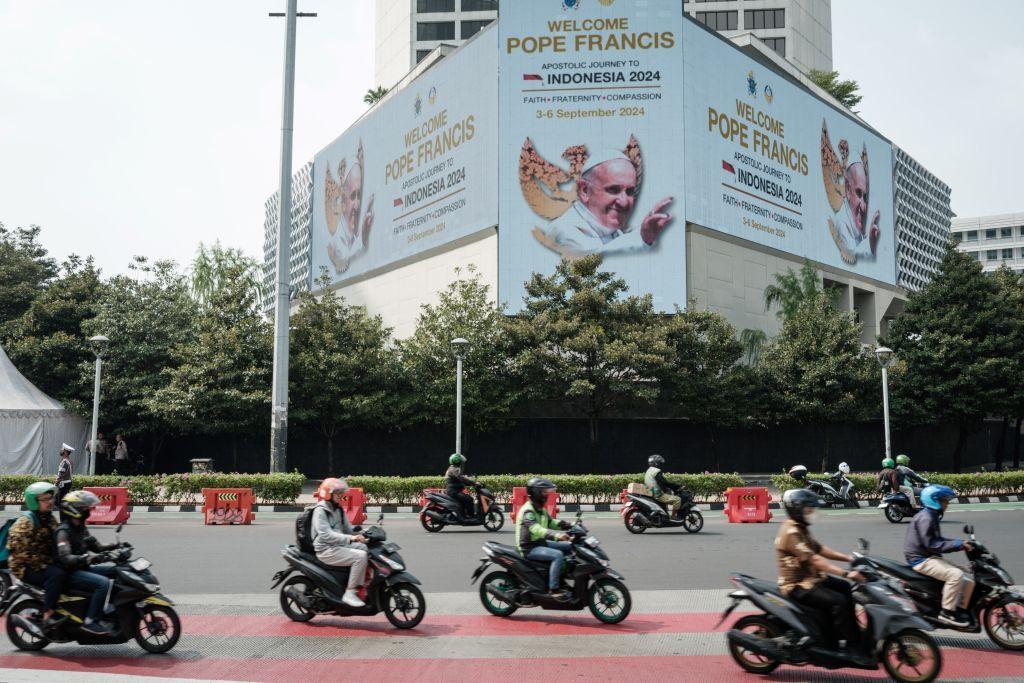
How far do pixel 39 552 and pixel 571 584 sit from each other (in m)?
4.88

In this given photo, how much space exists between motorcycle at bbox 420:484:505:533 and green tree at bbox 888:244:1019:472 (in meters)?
23.2

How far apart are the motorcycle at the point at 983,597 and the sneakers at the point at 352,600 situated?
4488mm

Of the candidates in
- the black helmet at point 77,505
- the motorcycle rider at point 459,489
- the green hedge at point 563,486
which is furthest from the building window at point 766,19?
the black helmet at point 77,505

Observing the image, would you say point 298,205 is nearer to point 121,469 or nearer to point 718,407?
point 121,469

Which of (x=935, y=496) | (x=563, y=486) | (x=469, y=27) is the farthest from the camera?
(x=469, y=27)

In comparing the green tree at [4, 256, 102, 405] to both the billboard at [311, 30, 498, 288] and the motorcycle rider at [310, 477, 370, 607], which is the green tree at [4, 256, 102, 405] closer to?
the billboard at [311, 30, 498, 288]

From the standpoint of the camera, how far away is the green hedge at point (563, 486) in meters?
22.8

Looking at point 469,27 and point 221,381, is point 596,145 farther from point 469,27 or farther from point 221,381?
point 469,27

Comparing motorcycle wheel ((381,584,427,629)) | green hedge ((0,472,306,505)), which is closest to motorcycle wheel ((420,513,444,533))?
green hedge ((0,472,306,505))

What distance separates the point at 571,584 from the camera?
28.8 feet

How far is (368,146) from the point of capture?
4975 centimetres

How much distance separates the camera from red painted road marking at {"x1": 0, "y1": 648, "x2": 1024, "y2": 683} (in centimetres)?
668

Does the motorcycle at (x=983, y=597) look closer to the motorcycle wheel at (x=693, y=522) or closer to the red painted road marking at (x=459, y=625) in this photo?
the red painted road marking at (x=459, y=625)

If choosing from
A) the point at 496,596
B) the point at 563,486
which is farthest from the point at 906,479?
the point at 496,596
